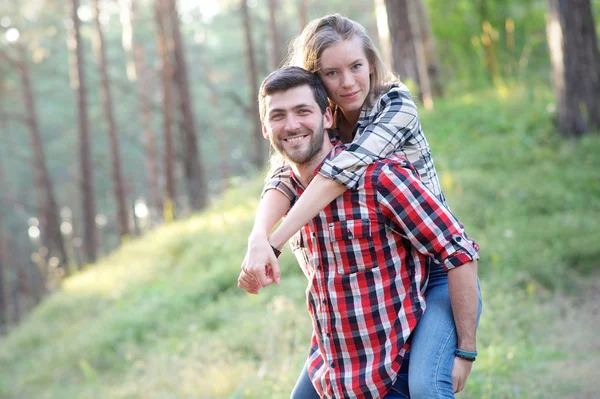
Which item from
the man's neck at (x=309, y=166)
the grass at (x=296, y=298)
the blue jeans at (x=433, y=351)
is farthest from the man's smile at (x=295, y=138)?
the grass at (x=296, y=298)

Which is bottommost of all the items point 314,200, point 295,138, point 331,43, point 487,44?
point 314,200

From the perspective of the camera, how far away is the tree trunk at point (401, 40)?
42.2 feet

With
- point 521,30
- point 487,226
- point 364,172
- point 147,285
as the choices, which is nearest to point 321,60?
point 364,172

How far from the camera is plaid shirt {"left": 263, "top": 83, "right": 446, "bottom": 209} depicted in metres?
2.67

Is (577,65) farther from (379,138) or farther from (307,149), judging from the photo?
(307,149)

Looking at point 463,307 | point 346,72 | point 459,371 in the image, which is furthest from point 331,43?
point 459,371

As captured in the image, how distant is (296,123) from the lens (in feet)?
9.00

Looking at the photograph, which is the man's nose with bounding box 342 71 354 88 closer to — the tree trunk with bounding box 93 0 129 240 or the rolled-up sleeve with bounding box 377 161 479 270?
the rolled-up sleeve with bounding box 377 161 479 270

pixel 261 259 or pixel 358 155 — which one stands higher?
pixel 358 155

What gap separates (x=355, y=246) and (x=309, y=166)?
40cm

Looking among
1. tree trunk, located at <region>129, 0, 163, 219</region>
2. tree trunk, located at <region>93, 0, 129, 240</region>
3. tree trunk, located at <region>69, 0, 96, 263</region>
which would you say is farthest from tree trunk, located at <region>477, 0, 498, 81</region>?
tree trunk, located at <region>129, 0, 163, 219</region>

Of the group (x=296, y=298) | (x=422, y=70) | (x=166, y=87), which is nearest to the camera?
(x=296, y=298)

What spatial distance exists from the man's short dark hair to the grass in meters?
2.66

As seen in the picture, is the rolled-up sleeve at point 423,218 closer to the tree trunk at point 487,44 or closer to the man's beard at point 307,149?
the man's beard at point 307,149
